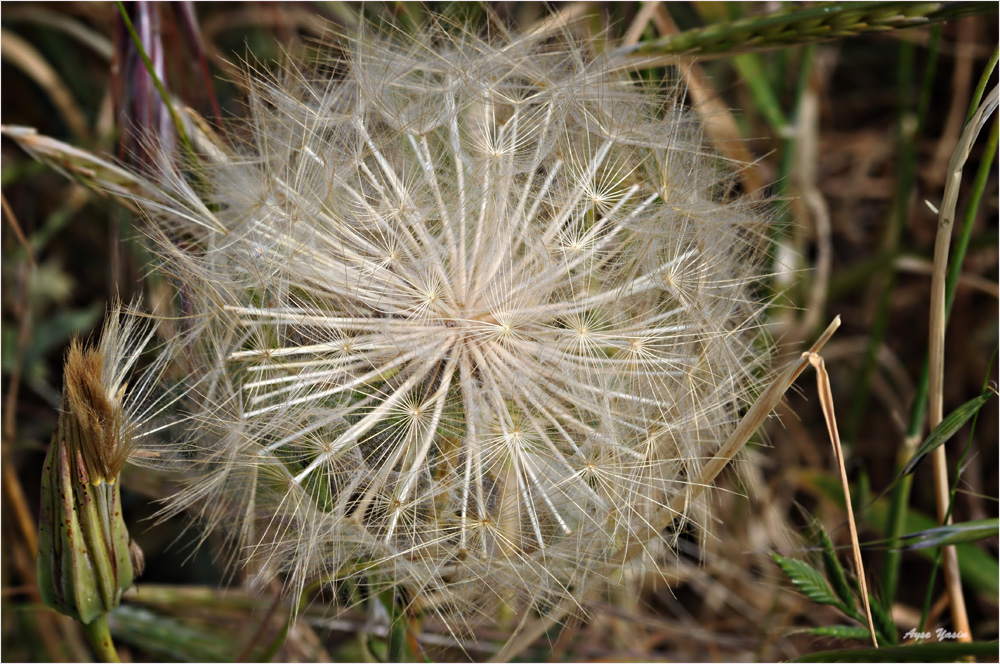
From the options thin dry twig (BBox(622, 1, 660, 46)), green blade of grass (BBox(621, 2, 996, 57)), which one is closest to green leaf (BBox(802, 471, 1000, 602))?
green blade of grass (BBox(621, 2, 996, 57))

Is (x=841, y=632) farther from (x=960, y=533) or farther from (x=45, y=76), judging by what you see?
(x=45, y=76)

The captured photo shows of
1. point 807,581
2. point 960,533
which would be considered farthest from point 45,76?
point 960,533

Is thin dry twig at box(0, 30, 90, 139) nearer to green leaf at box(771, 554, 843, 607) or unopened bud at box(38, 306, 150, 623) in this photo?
unopened bud at box(38, 306, 150, 623)

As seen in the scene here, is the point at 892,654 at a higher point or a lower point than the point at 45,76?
lower

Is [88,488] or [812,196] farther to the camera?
[812,196]

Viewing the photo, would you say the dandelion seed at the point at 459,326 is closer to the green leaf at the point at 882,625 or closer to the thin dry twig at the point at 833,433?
the thin dry twig at the point at 833,433

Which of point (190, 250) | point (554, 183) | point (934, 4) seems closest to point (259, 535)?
point (190, 250)

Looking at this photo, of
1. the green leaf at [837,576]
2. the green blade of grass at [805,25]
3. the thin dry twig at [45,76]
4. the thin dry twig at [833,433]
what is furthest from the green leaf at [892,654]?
the thin dry twig at [45,76]
